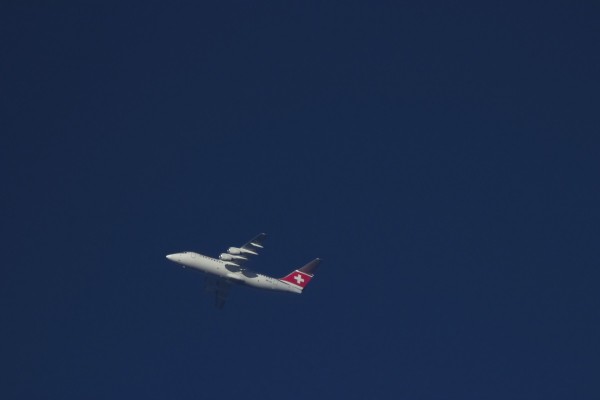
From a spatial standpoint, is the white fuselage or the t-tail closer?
the white fuselage

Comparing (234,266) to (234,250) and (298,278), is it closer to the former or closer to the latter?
(234,250)

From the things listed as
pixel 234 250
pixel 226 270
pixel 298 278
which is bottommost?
pixel 226 270

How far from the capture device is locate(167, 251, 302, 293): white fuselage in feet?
479

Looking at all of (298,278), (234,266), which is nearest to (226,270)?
(234,266)

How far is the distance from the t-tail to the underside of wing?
7.30m

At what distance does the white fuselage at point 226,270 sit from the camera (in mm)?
146125

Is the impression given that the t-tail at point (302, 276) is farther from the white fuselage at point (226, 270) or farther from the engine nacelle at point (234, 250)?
the engine nacelle at point (234, 250)

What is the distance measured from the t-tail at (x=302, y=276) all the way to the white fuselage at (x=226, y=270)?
99.0 inches

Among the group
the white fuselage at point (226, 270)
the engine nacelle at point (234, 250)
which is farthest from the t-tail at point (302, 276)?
the engine nacelle at point (234, 250)

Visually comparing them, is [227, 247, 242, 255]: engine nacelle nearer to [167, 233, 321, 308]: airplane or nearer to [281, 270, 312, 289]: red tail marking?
[167, 233, 321, 308]: airplane

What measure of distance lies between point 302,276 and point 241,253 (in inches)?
412

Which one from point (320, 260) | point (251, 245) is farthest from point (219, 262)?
point (320, 260)

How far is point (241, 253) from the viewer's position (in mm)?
147375

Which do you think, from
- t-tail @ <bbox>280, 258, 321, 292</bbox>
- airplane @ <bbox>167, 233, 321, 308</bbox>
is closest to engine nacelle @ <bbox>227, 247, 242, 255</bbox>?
airplane @ <bbox>167, 233, 321, 308</bbox>
